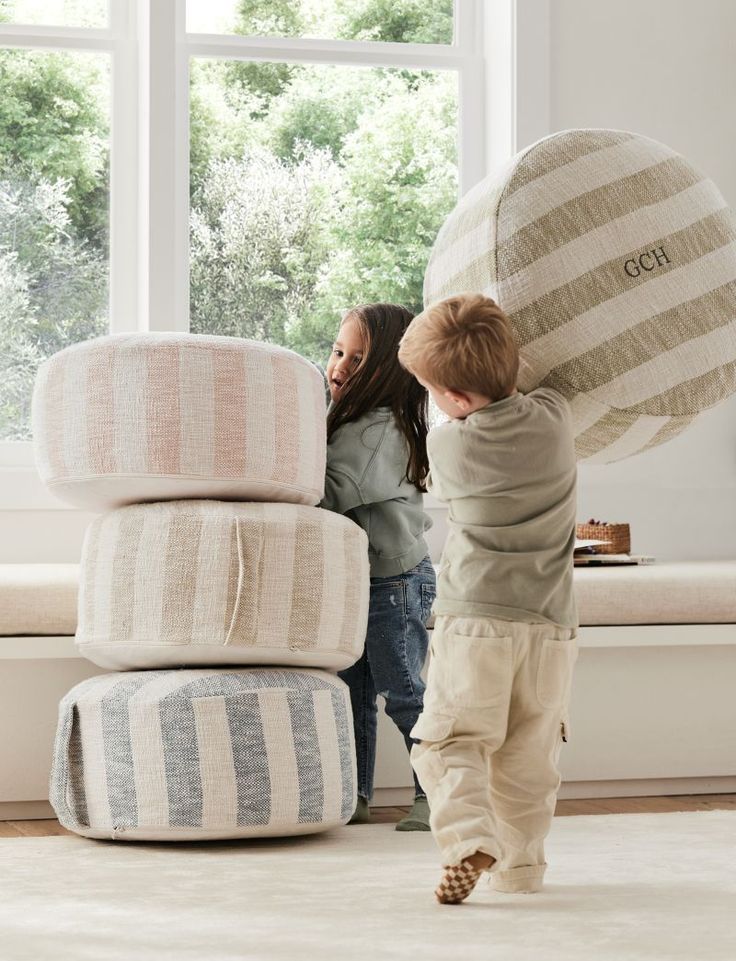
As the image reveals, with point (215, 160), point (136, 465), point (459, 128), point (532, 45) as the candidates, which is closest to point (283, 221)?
point (215, 160)

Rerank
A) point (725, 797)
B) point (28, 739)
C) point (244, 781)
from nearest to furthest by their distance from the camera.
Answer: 1. point (244, 781)
2. point (28, 739)
3. point (725, 797)

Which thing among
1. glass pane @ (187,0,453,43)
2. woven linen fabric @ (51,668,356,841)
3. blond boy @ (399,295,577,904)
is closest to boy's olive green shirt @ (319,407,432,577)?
woven linen fabric @ (51,668,356,841)

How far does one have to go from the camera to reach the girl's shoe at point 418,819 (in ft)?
7.82

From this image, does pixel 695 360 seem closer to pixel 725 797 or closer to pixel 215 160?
pixel 725 797

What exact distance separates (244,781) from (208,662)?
20 centimetres

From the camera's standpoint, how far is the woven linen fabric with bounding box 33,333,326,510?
2.15 m

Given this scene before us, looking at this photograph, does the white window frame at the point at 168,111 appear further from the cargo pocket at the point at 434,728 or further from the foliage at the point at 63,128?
the cargo pocket at the point at 434,728

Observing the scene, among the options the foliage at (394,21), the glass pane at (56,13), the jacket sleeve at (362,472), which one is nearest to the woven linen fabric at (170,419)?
the jacket sleeve at (362,472)

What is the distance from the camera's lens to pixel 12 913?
169 centimetres

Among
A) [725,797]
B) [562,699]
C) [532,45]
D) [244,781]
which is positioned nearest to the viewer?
[562,699]

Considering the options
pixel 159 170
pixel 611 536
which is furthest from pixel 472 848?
pixel 159 170

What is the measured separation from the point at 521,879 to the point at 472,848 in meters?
0.18

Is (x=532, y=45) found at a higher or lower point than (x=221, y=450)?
higher

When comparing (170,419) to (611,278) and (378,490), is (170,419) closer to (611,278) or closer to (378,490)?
(378,490)
